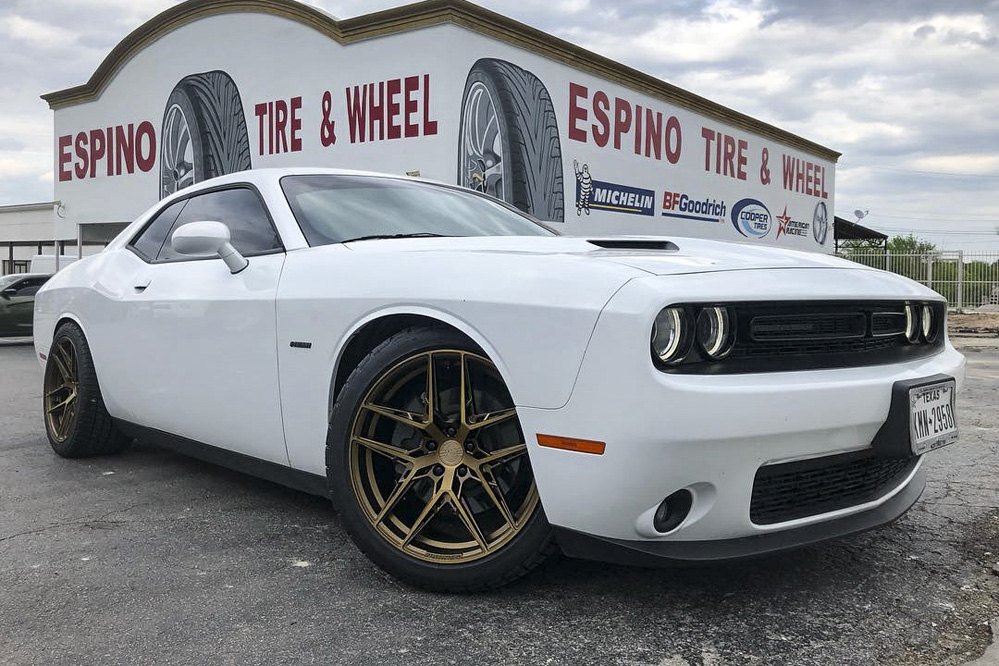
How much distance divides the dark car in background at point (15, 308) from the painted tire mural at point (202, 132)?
9.56 ft

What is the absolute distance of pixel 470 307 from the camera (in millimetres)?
2266

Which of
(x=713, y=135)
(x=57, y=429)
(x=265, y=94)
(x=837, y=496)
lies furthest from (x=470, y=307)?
(x=713, y=135)

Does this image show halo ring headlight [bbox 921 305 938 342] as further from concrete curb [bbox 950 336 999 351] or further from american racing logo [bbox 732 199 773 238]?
american racing logo [bbox 732 199 773 238]

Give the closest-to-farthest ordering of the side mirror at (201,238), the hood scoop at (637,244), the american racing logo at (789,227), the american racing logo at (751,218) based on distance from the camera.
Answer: the hood scoop at (637,244) → the side mirror at (201,238) → the american racing logo at (751,218) → the american racing logo at (789,227)

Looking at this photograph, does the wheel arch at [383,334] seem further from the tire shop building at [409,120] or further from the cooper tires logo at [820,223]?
the cooper tires logo at [820,223]

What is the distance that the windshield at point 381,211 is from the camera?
10.1 feet

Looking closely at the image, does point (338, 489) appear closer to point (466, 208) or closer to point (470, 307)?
point (470, 307)

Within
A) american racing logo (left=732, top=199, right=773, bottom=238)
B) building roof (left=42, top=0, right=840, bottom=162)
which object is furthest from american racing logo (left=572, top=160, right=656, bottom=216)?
american racing logo (left=732, top=199, right=773, bottom=238)

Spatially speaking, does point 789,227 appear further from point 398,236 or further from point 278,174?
point 398,236

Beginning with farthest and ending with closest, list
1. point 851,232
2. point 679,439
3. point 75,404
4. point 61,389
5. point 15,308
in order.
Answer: point 851,232 < point 15,308 < point 61,389 < point 75,404 < point 679,439

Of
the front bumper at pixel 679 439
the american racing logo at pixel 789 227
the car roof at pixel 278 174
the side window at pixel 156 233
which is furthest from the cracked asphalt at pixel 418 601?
the american racing logo at pixel 789 227

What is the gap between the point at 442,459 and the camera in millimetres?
2385

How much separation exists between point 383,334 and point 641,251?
82 centimetres

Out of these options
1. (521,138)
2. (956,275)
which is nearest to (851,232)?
(956,275)
